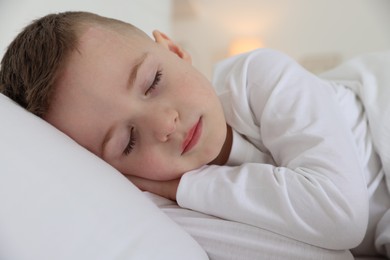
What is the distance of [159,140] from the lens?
644mm

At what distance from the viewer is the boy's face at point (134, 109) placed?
0.63 metres

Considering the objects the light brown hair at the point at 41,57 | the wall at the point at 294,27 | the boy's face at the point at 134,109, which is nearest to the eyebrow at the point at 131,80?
the boy's face at the point at 134,109

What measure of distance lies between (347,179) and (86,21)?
1.87 feet

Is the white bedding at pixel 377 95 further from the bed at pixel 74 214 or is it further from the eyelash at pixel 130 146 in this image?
the eyelash at pixel 130 146

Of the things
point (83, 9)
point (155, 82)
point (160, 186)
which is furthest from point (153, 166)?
point (83, 9)

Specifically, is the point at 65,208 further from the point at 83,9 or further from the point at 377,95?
the point at 83,9

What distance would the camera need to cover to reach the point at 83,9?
140cm

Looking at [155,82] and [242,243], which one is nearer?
[242,243]

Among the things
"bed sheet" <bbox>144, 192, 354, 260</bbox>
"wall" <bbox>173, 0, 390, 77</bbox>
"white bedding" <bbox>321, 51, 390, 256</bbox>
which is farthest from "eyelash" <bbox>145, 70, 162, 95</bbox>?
"wall" <bbox>173, 0, 390, 77</bbox>

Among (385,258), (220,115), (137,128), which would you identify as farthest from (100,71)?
(385,258)

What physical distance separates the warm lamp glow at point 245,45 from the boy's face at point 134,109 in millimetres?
1819

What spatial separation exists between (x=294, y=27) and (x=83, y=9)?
1483 millimetres

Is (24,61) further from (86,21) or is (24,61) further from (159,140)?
(159,140)

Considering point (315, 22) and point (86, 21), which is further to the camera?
point (315, 22)
